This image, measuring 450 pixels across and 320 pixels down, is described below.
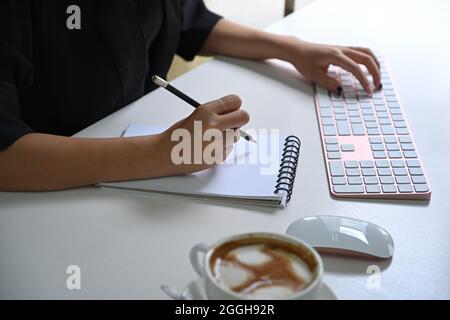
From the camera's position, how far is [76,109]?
Answer: 1.15 meters

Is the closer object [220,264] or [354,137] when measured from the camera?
[220,264]

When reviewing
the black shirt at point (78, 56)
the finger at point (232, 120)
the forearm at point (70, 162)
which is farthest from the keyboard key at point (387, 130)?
the black shirt at point (78, 56)

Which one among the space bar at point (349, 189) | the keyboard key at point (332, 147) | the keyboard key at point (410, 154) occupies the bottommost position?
the space bar at point (349, 189)

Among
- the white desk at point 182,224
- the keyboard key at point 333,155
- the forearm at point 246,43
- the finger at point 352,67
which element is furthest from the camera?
the forearm at point 246,43

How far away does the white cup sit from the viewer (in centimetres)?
55

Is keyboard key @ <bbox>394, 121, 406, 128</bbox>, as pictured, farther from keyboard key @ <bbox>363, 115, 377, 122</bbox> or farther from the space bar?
the space bar

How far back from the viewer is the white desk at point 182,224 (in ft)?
2.33

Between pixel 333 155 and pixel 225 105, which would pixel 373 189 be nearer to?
pixel 333 155

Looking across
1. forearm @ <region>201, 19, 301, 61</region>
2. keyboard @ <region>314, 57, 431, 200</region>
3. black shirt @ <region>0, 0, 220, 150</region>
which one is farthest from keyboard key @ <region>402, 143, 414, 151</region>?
black shirt @ <region>0, 0, 220, 150</region>

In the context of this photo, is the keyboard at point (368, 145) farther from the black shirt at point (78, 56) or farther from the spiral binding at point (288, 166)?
the black shirt at point (78, 56)

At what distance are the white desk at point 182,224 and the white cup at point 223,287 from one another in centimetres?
12
